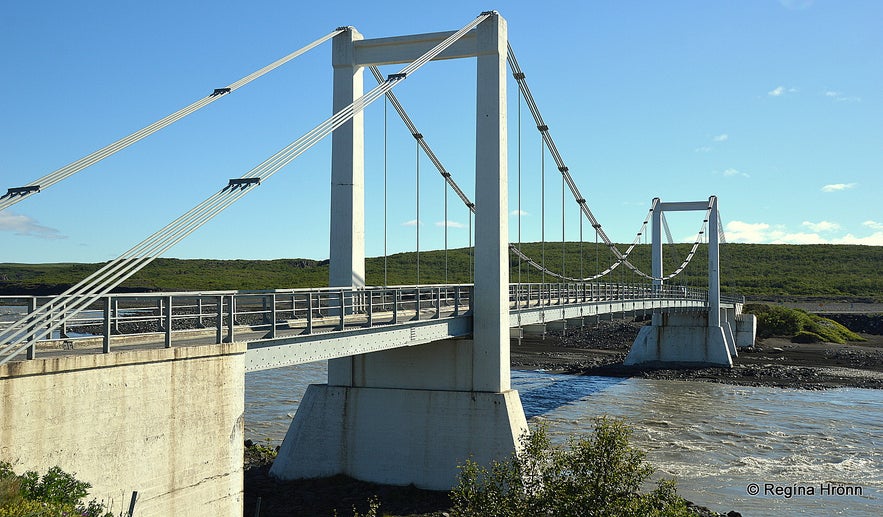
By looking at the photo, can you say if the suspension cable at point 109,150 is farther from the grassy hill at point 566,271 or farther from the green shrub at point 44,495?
the grassy hill at point 566,271

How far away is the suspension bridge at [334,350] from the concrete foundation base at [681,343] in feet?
63.4

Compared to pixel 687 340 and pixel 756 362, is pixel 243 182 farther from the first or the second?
pixel 756 362

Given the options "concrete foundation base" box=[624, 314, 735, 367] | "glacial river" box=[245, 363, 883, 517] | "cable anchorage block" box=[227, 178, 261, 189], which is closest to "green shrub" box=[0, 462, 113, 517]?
"cable anchorage block" box=[227, 178, 261, 189]

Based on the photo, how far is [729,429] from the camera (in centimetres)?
2897

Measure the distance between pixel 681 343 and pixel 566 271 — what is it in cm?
6616

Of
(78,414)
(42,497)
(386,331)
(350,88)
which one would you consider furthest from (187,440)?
(350,88)

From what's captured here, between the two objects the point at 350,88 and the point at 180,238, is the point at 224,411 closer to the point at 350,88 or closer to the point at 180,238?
the point at 180,238

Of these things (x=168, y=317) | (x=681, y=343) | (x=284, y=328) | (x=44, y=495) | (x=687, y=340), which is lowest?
(x=681, y=343)

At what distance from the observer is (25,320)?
335 inches

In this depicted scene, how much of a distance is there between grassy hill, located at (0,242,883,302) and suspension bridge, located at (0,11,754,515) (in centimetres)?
6551

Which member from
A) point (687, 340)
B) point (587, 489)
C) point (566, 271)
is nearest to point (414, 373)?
point (587, 489)

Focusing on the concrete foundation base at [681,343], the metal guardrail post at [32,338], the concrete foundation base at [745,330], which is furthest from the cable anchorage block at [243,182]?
the concrete foundation base at [745,330]

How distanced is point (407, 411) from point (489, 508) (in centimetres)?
917

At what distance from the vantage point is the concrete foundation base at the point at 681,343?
49.3m
